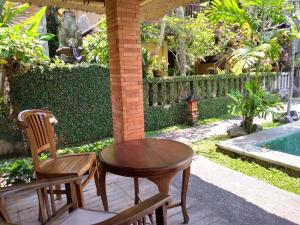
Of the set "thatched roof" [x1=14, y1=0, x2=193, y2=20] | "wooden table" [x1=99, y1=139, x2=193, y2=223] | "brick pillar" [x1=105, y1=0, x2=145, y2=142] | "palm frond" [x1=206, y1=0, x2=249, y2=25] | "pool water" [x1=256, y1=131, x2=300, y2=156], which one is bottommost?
"pool water" [x1=256, y1=131, x2=300, y2=156]

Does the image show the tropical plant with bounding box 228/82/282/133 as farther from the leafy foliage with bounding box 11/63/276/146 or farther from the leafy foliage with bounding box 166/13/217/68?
the leafy foliage with bounding box 166/13/217/68

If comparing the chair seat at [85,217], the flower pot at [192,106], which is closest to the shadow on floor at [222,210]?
the chair seat at [85,217]

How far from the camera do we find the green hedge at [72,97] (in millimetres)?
5352

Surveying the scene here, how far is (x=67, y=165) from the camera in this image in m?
2.67

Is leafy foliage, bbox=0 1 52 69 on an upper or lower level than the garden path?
upper

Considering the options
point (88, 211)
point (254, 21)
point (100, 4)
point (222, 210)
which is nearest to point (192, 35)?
point (254, 21)

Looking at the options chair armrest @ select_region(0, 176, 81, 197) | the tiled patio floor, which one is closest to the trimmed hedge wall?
the tiled patio floor

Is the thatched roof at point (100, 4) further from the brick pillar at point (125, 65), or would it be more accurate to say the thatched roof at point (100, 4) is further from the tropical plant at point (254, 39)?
the tropical plant at point (254, 39)

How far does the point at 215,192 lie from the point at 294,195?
3.15 feet

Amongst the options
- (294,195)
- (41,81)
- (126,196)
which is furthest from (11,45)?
(294,195)

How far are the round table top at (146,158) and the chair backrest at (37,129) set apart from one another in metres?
0.78

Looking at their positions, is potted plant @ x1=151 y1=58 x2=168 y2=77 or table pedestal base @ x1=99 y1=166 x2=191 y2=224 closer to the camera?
table pedestal base @ x1=99 y1=166 x2=191 y2=224

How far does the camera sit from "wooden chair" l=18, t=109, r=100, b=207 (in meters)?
2.49

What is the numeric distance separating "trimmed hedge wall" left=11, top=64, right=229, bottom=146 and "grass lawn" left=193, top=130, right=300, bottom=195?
2473 millimetres
